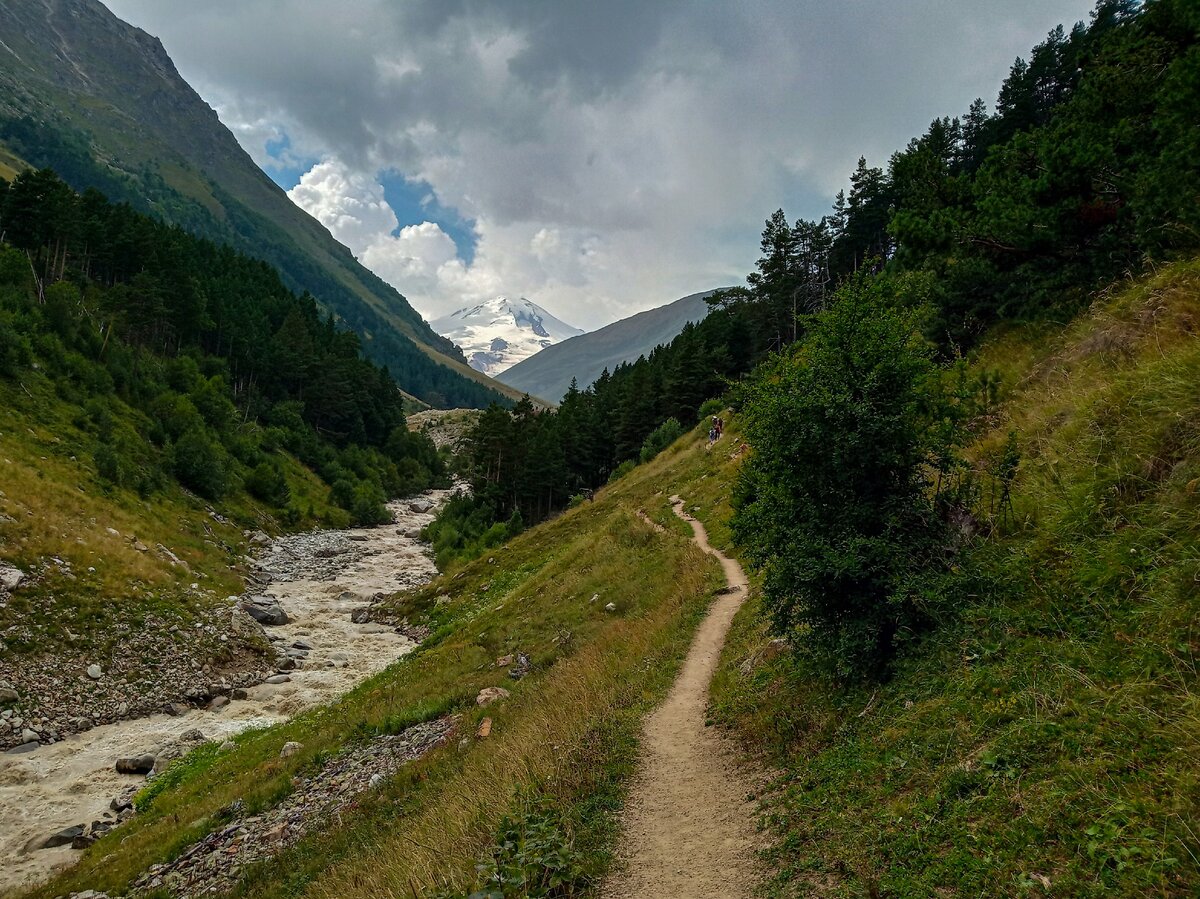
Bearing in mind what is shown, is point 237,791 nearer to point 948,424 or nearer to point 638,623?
point 638,623

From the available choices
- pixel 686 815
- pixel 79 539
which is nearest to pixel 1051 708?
pixel 686 815

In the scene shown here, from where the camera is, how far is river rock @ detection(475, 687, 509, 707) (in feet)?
52.7

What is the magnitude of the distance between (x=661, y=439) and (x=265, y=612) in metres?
38.3

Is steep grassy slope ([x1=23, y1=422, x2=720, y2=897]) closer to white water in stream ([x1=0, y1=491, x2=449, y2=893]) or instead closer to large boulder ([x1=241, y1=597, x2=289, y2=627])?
white water in stream ([x1=0, y1=491, x2=449, y2=893])

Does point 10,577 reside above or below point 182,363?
below

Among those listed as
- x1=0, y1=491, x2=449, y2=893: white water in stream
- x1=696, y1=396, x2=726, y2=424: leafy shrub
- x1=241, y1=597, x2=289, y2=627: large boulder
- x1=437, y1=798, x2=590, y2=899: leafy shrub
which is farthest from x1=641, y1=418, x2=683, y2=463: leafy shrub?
x1=437, y1=798, x2=590, y2=899: leafy shrub

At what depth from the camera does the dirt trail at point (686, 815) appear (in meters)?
6.24

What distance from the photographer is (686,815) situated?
7617mm

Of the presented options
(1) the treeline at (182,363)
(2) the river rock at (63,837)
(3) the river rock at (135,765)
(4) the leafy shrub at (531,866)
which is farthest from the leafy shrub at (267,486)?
(4) the leafy shrub at (531,866)

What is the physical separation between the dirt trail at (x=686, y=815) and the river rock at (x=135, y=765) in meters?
17.6

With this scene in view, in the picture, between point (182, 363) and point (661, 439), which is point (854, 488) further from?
point (182, 363)

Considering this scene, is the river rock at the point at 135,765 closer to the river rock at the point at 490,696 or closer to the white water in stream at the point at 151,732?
the white water in stream at the point at 151,732

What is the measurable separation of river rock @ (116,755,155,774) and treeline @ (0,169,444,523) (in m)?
25.4

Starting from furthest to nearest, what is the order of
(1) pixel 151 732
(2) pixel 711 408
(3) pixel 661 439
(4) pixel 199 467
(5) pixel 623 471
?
(5) pixel 623 471
(3) pixel 661 439
(2) pixel 711 408
(4) pixel 199 467
(1) pixel 151 732
